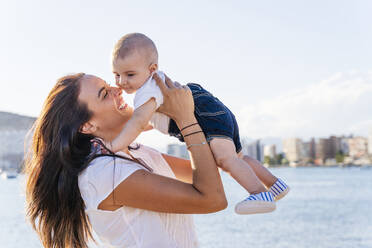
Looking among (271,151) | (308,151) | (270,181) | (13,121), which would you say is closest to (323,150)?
(308,151)

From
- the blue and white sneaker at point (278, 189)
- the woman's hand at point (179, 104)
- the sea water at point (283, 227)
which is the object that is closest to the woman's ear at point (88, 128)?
the woman's hand at point (179, 104)

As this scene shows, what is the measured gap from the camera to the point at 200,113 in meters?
2.07

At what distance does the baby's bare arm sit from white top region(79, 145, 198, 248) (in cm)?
6

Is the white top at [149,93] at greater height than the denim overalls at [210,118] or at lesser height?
greater

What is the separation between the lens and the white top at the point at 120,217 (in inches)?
68.5

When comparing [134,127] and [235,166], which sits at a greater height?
[134,127]

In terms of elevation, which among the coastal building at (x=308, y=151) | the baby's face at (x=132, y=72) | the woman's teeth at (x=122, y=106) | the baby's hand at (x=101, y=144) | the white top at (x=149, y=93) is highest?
the baby's face at (x=132, y=72)

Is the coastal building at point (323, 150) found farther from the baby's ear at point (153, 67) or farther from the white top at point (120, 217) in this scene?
the white top at point (120, 217)

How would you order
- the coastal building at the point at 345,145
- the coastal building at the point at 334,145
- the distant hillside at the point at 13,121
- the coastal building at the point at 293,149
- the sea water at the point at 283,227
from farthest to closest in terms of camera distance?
the coastal building at the point at 293,149, the coastal building at the point at 334,145, the coastal building at the point at 345,145, the distant hillside at the point at 13,121, the sea water at the point at 283,227

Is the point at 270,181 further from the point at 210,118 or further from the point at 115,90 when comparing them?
the point at 115,90

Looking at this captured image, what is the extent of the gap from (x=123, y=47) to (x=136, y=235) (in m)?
0.74

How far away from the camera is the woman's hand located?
1872 mm

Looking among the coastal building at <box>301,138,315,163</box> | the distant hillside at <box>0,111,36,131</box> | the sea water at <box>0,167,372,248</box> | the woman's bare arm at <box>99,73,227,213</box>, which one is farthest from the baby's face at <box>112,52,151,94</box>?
the coastal building at <box>301,138,315,163</box>

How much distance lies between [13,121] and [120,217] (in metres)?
42.1
